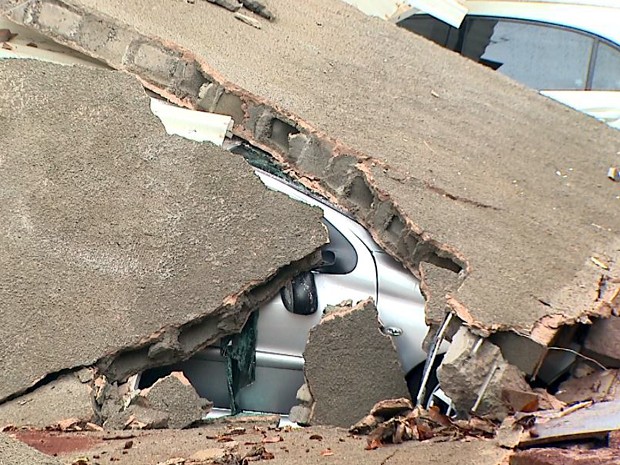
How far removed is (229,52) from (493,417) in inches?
103

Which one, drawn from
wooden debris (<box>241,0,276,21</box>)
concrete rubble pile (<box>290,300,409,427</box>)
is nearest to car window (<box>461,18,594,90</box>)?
wooden debris (<box>241,0,276,21</box>)

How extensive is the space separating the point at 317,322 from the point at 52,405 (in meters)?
1.38

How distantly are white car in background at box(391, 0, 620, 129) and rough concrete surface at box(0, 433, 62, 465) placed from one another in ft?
17.9

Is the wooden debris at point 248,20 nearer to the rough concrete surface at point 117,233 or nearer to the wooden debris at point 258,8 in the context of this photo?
the wooden debris at point 258,8

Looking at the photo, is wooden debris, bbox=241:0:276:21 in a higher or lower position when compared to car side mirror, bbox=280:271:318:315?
higher

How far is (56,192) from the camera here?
149 inches

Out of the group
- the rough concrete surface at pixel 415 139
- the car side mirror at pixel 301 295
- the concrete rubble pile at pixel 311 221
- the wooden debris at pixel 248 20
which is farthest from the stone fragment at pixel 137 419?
the wooden debris at pixel 248 20

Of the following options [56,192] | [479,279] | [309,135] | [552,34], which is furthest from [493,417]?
[552,34]

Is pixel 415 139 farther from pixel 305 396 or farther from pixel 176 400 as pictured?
pixel 176 400

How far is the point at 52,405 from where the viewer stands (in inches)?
129

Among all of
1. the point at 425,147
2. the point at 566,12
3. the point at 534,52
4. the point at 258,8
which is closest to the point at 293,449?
the point at 425,147

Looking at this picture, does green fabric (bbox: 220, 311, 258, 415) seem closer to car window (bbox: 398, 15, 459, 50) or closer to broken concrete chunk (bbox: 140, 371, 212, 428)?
broken concrete chunk (bbox: 140, 371, 212, 428)

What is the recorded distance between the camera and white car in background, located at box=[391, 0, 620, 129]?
23.2ft

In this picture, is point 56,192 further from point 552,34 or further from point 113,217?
point 552,34
